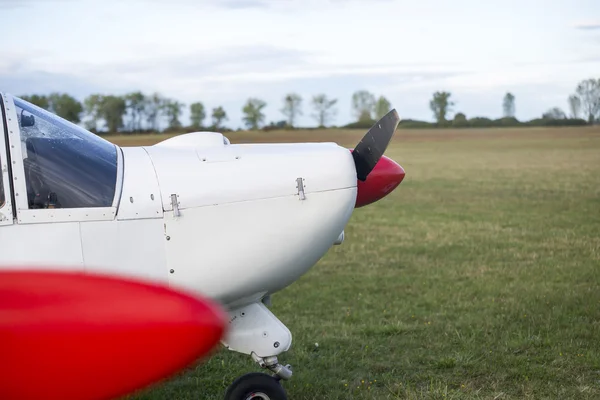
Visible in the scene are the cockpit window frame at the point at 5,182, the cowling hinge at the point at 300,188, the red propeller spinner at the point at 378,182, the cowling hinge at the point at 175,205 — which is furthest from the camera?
the red propeller spinner at the point at 378,182

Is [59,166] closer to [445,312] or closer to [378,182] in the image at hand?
[378,182]

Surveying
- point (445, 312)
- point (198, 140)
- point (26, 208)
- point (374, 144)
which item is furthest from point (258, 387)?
point (445, 312)

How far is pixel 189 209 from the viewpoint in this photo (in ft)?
13.6

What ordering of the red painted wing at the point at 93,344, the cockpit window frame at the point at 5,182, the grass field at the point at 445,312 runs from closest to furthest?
1. the red painted wing at the point at 93,344
2. the cockpit window frame at the point at 5,182
3. the grass field at the point at 445,312

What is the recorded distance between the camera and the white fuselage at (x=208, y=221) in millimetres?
3857

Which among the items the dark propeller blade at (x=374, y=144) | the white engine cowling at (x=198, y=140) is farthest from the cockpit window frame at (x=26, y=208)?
the dark propeller blade at (x=374, y=144)

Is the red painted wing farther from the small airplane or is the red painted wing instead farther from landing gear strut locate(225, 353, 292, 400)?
landing gear strut locate(225, 353, 292, 400)

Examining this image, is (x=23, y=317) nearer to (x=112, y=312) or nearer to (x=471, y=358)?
(x=112, y=312)

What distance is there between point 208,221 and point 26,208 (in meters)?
1.00

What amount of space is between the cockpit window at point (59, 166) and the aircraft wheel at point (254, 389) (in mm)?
1547

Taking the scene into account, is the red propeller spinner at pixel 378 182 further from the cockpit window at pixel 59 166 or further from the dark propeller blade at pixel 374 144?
the cockpit window at pixel 59 166

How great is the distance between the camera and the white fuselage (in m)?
3.86

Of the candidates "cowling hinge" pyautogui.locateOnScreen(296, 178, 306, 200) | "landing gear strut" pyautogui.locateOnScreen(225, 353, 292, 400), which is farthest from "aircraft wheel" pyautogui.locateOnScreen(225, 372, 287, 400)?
"cowling hinge" pyautogui.locateOnScreen(296, 178, 306, 200)

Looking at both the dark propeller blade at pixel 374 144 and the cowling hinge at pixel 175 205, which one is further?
the dark propeller blade at pixel 374 144
